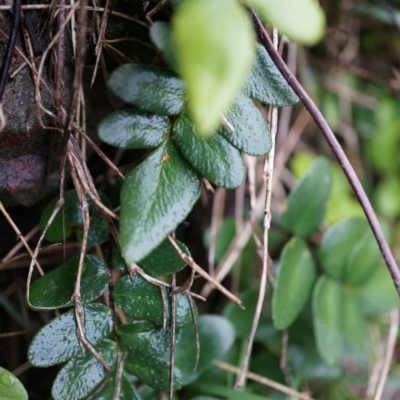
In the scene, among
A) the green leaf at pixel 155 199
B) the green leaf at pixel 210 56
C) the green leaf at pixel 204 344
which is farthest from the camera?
the green leaf at pixel 204 344

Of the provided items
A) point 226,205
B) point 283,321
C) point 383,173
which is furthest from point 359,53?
point 283,321

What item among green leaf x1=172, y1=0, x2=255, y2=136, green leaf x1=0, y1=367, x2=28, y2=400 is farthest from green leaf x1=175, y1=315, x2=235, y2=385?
green leaf x1=172, y1=0, x2=255, y2=136

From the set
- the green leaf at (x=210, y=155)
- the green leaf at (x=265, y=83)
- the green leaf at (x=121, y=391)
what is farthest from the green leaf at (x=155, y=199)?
the green leaf at (x=121, y=391)

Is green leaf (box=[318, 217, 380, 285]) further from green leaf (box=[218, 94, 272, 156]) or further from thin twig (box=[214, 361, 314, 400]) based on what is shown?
green leaf (box=[218, 94, 272, 156])

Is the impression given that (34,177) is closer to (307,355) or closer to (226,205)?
(226,205)

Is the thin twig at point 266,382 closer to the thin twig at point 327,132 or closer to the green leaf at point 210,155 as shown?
the thin twig at point 327,132

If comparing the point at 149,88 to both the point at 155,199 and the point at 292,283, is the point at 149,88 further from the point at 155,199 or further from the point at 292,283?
the point at 292,283
